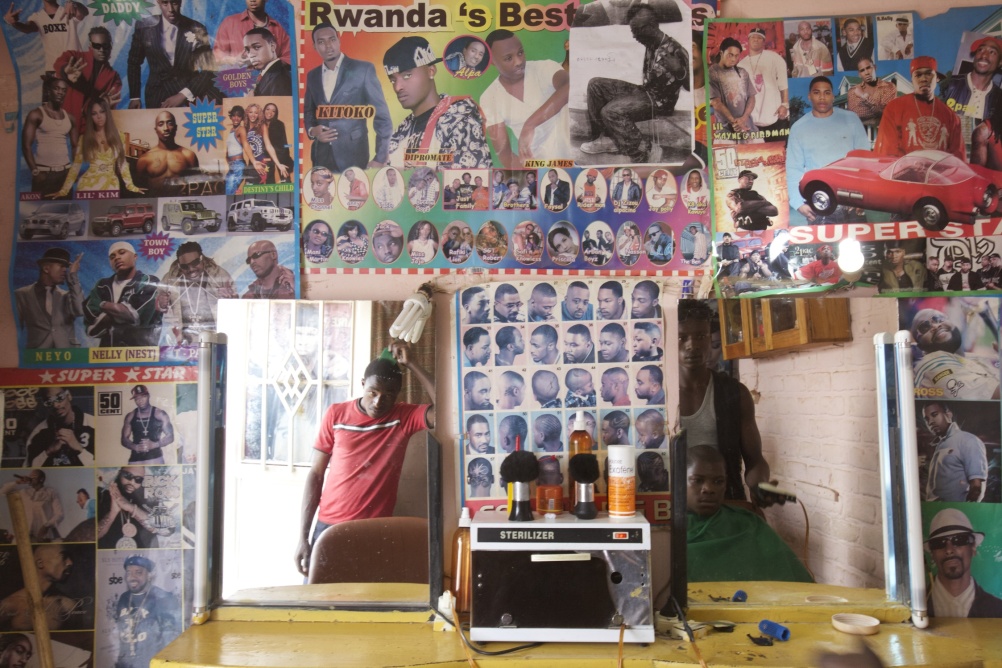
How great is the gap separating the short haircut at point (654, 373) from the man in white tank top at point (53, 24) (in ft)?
6.00

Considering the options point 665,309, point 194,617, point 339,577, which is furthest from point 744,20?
point 194,617

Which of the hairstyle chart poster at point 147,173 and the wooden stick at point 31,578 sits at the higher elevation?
the hairstyle chart poster at point 147,173

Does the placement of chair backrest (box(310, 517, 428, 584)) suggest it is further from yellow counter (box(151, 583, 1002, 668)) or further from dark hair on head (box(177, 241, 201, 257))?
dark hair on head (box(177, 241, 201, 257))

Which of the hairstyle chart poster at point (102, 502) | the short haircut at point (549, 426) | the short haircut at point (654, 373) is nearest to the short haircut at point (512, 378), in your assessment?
the short haircut at point (549, 426)

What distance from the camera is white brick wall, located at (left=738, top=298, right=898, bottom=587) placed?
1.89 m

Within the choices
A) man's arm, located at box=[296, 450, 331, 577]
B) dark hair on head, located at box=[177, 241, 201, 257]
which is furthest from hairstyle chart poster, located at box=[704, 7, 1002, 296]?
dark hair on head, located at box=[177, 241, 201, 257]

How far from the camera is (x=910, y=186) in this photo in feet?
6.71

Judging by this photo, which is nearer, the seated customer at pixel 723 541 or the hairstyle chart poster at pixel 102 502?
the seated customer at pixel 723 541

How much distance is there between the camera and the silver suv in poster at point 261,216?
2.09 m

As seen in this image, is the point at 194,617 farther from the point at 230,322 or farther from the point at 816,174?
the point at 816,174

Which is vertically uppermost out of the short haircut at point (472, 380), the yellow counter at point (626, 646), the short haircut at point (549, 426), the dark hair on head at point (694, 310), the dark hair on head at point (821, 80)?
the dark hair on head at point (821, 80)

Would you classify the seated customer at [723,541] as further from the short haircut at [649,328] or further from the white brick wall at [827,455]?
the short haircut at [649,328]

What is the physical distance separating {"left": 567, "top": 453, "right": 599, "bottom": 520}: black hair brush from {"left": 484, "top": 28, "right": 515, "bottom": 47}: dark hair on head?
1.17 metres

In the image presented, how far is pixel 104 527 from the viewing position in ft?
6.75
